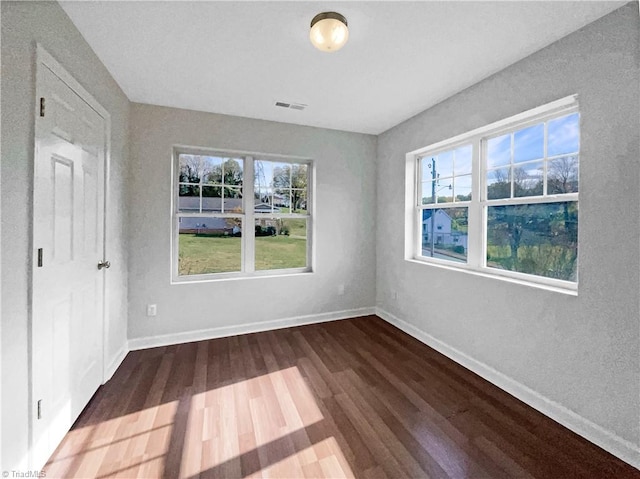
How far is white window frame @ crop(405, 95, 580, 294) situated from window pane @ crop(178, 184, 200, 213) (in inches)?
100

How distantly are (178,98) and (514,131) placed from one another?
316 centimetres

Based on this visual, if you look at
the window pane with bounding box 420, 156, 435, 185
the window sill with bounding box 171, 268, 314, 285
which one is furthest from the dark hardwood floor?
the window pane with bounding box 420, 156, 435, 185

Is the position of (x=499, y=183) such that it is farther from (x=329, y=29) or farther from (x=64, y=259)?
(x=64, y=259)

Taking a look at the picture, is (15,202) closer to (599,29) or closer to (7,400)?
(7,400)

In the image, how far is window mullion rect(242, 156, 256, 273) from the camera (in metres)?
3.40

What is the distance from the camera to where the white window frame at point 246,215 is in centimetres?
313

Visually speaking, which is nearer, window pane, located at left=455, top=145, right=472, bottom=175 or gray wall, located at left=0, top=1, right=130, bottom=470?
gray wall, located at left=0, top=1, right=130, bottom=470

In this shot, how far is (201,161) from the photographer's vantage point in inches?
127

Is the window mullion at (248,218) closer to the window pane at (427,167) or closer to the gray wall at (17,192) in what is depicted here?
the gray wall at (17,192)

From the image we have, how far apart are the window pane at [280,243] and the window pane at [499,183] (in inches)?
84.8

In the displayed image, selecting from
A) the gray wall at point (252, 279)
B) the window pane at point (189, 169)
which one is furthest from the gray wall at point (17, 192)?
the window pane at point (189, 169)

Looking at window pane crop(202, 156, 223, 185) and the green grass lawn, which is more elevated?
window pane crop(202, 156, 223, 185)

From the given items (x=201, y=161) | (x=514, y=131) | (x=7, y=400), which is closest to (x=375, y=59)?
(x=514, y=131)

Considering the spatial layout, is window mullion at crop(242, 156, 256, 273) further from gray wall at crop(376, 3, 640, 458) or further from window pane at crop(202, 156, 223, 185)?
gray wall at crop(376, 3, 640, 458)
